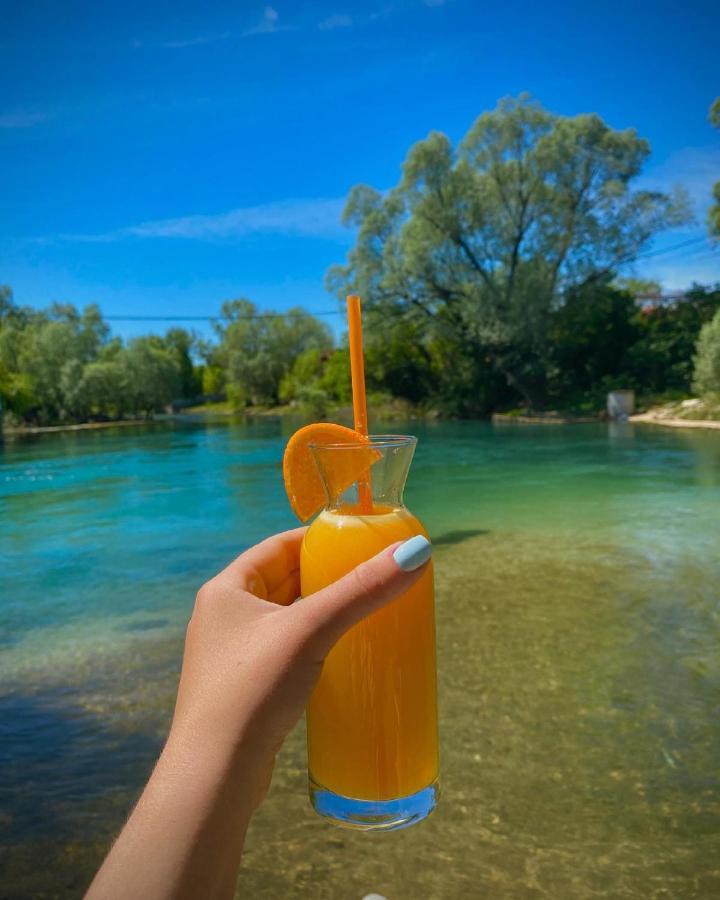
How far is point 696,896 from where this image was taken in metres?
2.18

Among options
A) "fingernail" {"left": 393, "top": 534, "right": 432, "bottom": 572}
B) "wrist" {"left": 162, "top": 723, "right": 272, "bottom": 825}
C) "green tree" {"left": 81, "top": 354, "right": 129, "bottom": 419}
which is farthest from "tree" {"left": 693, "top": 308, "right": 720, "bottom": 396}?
"green tree" {"left": 81, "top": 354, "right": 129, "bottom": 419}

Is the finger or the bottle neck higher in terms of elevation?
the bottle neck

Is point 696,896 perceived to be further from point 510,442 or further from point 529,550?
point 510,442

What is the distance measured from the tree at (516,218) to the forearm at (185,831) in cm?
2703

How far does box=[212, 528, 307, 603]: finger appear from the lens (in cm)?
112

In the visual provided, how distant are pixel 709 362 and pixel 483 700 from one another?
768 inches

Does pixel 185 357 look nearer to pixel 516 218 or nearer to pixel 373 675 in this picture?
pixel 516 218

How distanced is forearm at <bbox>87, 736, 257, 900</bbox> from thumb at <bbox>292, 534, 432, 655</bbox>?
0.64 ft

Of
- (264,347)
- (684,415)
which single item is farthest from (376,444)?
(264,347)

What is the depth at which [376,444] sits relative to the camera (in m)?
1.15

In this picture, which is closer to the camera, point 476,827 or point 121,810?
point 476,827

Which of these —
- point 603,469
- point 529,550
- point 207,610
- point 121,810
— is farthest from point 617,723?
point 603,469

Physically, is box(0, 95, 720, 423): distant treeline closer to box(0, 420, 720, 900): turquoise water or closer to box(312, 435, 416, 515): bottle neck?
box(0, 420, 720, 900): turquoise water

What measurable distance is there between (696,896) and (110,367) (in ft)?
163
